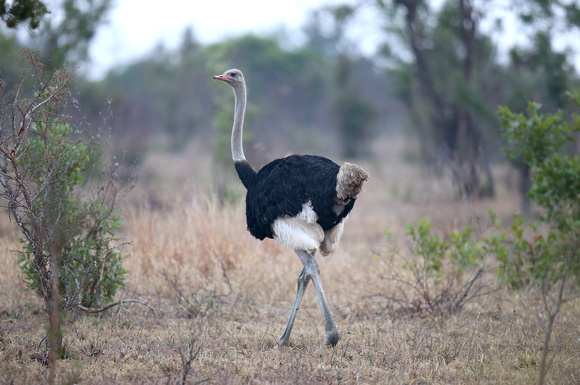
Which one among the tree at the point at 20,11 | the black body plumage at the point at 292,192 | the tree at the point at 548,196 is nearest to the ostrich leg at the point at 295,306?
the black body plumage at the point at 292,192

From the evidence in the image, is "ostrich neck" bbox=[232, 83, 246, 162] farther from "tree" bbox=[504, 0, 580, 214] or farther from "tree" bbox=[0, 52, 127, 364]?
"tree" bbox=[504, 0, 580, 214]

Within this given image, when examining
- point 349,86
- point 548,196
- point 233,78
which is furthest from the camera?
point 349,86

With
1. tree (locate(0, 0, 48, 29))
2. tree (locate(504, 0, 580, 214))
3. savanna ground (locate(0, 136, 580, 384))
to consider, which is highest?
tree (locate(504, 0, 580, 214))

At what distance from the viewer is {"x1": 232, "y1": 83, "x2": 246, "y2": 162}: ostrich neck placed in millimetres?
4863

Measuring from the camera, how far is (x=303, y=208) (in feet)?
13.7

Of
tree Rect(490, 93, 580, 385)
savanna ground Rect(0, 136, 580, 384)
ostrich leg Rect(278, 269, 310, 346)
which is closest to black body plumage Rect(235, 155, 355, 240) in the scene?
ostrich leg Rect(278, 269, 310, 346)

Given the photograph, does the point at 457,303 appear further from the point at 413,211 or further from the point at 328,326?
the point at 413,211

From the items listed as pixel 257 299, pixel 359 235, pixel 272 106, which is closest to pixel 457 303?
pixel 257 299

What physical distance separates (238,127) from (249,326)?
1561 mm

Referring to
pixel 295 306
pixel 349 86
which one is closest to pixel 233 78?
pixel 295 306

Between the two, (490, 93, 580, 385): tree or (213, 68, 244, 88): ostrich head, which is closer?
(213, 68, 244, 88): ostrich head

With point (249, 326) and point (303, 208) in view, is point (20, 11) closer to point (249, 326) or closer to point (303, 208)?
point (303, 208)

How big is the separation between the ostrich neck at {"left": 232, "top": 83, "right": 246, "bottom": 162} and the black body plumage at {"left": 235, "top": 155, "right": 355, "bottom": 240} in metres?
0.40

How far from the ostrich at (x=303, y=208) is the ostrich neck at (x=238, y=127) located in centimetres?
38
